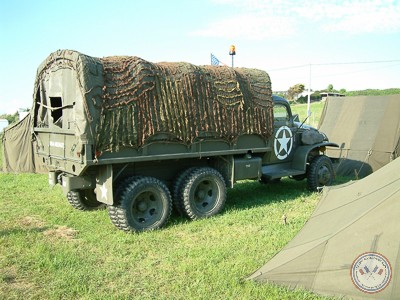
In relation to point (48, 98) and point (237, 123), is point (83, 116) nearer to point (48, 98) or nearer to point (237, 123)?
point (48, 98)

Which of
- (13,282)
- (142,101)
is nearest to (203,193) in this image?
(142,101)

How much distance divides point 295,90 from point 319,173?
49.1 m

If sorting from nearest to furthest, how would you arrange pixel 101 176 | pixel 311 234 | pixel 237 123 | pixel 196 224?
pixel 311 234
pixel 101 176
pixel 196 224
pixel 237 123

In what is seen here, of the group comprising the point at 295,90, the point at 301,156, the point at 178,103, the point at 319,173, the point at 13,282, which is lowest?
the point at 13,282

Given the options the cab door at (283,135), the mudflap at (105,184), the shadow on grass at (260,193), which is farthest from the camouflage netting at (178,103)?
the shadow on grass at (260,193)

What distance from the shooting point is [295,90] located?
56.4 m

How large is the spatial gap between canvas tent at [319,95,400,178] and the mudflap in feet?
22.2

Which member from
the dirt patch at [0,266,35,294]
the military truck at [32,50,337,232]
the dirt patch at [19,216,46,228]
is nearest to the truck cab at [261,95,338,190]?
the military truck at [32,50,337,232]

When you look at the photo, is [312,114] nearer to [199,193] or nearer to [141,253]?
[199,193]

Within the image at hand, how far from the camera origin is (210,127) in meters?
7.14

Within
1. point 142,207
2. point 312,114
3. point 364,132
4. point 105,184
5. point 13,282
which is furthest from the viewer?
point 312,114

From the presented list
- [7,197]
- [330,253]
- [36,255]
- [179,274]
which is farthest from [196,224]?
[7,197]

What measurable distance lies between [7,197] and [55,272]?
519cm

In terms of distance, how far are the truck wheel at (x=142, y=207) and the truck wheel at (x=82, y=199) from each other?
142cm
